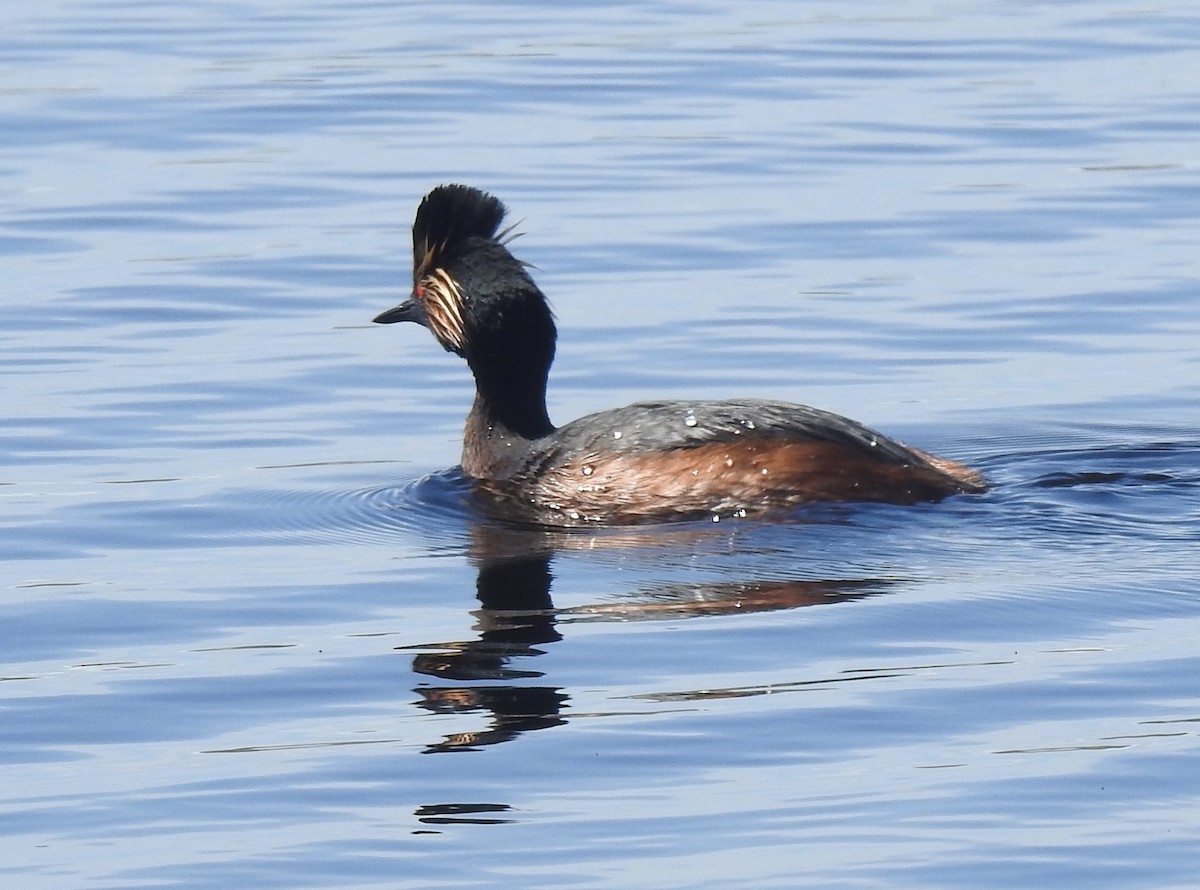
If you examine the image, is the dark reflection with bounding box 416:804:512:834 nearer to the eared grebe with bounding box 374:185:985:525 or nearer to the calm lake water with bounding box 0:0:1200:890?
the calm lake water with bounding box 0:0:1200:890

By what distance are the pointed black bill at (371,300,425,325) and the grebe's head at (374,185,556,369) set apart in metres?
0.29

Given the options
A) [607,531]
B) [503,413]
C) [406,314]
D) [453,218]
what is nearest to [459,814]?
[607,531]

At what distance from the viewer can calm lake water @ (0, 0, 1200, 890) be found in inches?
304

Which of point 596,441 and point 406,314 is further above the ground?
point 406,314

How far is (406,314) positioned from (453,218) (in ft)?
2.65

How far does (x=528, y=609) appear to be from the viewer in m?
10.3

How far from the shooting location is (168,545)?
1157cm

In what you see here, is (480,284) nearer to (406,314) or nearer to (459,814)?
(406,314)

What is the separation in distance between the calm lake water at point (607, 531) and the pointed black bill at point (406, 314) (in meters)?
0.70

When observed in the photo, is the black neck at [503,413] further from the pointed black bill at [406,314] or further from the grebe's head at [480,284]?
the pointed black bill at [406,314]

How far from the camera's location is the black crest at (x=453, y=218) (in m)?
13.0

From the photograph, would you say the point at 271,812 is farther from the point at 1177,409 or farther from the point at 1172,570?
the point at 1177,409

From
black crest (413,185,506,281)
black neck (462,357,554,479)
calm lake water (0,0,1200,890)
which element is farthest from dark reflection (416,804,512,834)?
black crest (413,185,506,281)

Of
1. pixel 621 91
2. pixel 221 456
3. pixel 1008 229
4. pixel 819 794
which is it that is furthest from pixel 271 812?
pixel 621 91
